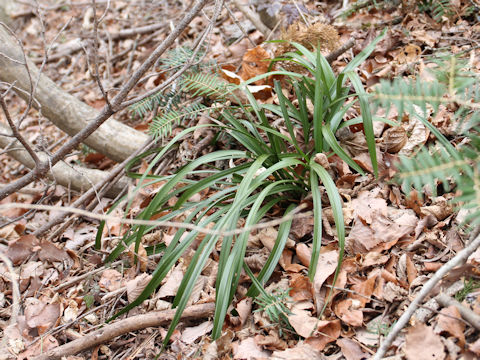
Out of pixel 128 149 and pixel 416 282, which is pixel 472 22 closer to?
pixel 416 282

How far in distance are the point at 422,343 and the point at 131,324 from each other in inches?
47.2

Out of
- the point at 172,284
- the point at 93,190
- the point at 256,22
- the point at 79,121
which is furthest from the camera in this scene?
the point at 256,22

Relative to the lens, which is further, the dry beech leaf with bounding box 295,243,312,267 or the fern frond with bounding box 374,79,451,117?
the dry beech leaf with bounding box 295,243,312,267

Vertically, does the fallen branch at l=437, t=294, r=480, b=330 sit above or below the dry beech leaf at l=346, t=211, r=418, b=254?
below

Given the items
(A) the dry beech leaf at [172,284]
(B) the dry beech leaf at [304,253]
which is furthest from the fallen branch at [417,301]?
(A) the dry beech leaf at [172,284]

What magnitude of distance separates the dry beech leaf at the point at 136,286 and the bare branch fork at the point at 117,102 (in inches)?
30.9

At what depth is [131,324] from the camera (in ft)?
6.12

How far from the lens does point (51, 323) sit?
2.09 metres

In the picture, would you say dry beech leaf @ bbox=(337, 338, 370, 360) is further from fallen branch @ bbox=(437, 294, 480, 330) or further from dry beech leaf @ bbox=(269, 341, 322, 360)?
fallen branch @ bbox=(437, 294, 480, 330)

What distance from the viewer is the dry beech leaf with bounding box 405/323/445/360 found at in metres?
1.36

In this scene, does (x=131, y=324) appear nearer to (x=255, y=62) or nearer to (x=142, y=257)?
(x=142, y=257)

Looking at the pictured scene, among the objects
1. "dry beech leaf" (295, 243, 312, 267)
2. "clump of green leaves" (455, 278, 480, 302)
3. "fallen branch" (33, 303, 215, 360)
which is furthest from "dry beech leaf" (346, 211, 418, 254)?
"fallen branch" (33, 303, 215, 360)

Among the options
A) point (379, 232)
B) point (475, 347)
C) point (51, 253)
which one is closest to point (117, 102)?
point (51, 253)

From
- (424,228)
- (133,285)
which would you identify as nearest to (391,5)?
(424,228)
